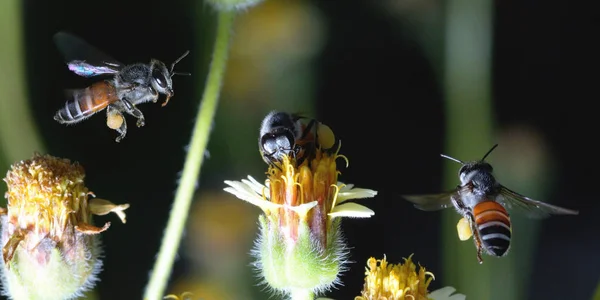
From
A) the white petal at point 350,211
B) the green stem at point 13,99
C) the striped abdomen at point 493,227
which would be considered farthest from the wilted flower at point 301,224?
the green stem at point 13,99

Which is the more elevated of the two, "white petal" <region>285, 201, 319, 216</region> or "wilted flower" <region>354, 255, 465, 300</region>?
"white petal" <region>285, 201, 319, 216</region>

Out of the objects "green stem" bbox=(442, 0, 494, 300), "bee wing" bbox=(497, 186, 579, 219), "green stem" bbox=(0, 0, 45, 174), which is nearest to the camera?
"bee wing" bbox=(497, 186, 579, 219)

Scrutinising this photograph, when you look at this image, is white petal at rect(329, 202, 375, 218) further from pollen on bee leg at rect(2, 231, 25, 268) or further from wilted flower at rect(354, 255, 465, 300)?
pollen on bee leg at rect(2, 231, 25, 268)

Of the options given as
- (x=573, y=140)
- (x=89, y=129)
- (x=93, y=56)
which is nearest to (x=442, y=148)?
(x=573, y=140)

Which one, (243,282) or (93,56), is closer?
(93,56)

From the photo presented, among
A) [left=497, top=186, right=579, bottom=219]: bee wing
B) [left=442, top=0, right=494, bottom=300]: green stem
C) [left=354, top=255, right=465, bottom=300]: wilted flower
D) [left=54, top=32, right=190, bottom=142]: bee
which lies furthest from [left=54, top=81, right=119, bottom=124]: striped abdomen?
[left=442, top=0, right=494, bottom=300]: green stem

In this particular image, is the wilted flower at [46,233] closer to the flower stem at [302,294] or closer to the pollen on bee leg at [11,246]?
the pollen on bee leg at [11,246]

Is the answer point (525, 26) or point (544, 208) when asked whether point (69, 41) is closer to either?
point (544, 208)

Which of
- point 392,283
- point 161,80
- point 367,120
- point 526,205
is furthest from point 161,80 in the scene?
point 367,120
